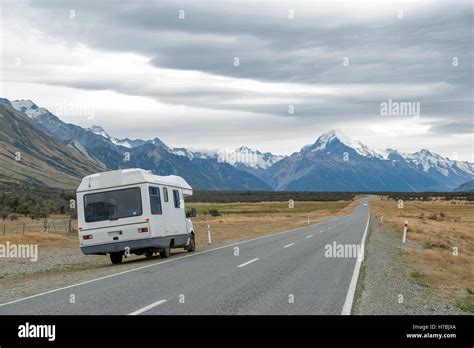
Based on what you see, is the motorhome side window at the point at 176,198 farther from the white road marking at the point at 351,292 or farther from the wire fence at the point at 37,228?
the wire fence at the point at 37,228

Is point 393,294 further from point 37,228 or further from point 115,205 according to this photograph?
point 37,228

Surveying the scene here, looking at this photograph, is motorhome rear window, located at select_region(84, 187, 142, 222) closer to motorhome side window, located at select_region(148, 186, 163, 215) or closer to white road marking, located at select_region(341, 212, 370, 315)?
motorhome side window, located at select_region(148, 186, 163, 215)

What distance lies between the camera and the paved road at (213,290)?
36.1 feet

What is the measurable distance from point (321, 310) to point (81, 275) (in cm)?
957

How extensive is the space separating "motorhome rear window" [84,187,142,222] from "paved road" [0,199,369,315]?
6.68ft

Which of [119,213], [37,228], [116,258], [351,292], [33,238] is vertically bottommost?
[37,228]

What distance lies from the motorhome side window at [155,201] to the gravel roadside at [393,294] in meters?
7.18

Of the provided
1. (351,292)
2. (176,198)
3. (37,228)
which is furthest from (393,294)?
(37,228)

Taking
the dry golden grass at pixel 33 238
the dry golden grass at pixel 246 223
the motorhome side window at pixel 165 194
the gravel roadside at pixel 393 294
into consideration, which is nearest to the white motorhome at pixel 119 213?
the motorhome side window at pixel 165 194

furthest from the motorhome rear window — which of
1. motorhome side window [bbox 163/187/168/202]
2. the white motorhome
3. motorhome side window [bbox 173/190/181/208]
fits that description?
motorhome side window [bbox 173/190/181/208]

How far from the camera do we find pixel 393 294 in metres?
12.9

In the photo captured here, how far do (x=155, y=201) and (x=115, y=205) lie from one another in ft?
4.61
